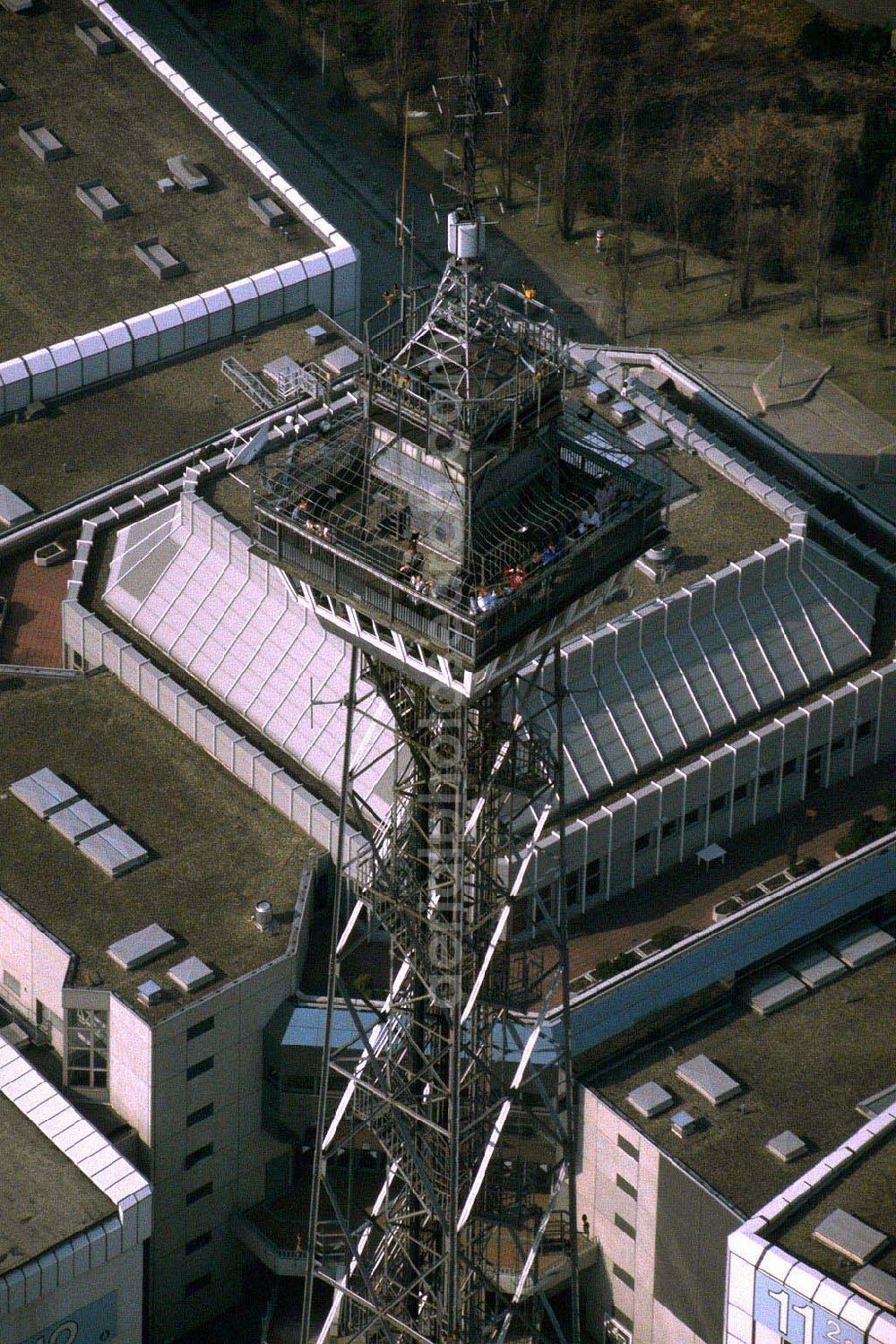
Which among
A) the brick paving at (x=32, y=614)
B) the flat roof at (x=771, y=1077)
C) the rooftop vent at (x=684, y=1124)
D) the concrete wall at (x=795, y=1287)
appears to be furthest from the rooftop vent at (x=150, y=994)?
the brick paving at (x=32, y=614)

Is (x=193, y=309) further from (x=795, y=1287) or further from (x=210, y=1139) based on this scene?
(x=795, y=1287)

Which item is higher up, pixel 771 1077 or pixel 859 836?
pixel 859 836

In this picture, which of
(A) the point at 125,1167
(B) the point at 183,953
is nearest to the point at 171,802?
(B) the point at 183,953

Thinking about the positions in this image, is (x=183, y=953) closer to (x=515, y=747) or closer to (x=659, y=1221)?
(x=659, y=1221)

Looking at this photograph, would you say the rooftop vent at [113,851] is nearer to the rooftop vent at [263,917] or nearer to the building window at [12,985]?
the building window at [12,985]

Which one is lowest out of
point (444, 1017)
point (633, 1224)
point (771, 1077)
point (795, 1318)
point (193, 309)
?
point (633, 1224)

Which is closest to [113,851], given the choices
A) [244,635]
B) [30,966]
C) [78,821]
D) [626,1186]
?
[78,821]
